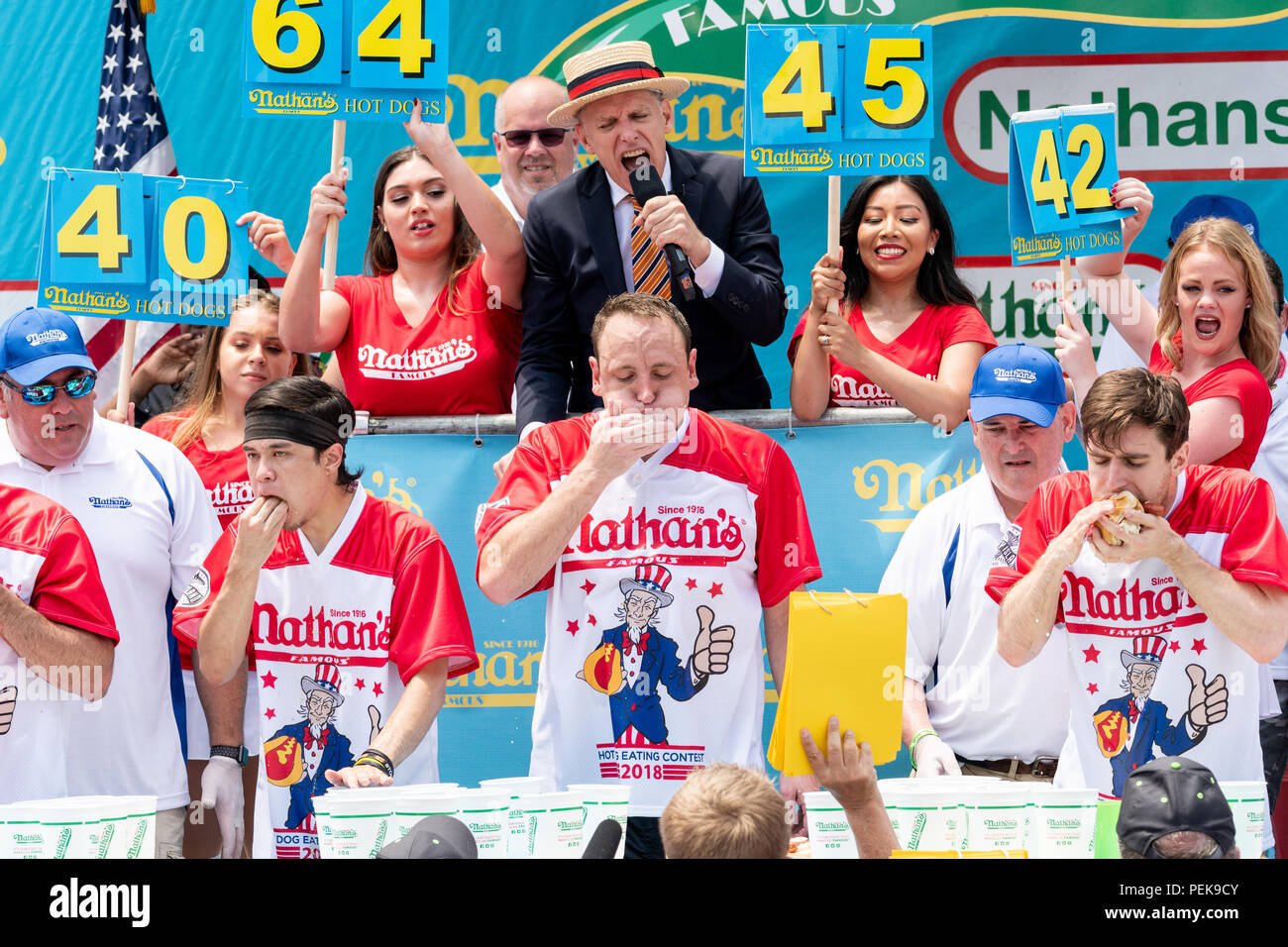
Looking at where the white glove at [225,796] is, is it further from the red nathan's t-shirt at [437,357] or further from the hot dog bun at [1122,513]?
the hot dog bun at [1122,513]

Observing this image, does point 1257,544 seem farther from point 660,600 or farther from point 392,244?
point 392,244

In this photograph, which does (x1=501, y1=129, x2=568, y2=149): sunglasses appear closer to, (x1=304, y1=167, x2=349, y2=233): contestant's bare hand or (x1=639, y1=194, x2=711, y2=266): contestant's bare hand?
(x1=304, y1=167, x2=349, y2=233): contestant's bare hand

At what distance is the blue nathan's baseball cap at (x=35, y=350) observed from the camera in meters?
4.18

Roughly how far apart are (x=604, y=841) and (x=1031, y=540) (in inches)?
63.3

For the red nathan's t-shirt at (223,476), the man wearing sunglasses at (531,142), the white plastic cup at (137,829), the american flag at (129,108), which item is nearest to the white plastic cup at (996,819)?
the white plastic cup at (137,829)

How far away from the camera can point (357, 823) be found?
2918 millimetres

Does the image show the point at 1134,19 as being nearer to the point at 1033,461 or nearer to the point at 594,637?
the point at 1033,461

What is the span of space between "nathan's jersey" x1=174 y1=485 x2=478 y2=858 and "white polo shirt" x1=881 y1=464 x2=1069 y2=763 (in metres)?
1.18

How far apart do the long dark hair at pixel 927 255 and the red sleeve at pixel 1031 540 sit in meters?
1.13

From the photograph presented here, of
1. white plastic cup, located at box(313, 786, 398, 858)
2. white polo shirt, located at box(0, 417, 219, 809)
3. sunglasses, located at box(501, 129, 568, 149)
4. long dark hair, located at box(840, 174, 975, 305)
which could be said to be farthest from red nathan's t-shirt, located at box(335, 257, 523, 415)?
white plastic cup, located at box(313, 786, 398, 858)

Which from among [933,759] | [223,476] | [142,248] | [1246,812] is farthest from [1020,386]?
[142,248]
